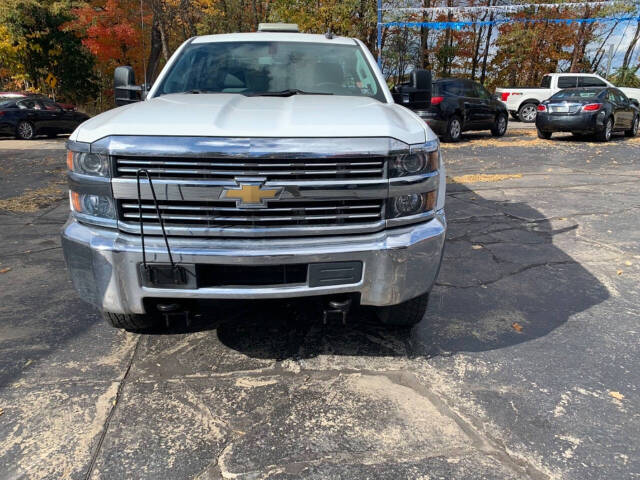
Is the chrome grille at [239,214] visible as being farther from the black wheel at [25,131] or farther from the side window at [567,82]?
the side window at [567,82]

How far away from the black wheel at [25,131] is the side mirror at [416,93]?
52.8 feet

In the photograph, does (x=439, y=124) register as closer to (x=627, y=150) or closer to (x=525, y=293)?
(x=627, y=150)

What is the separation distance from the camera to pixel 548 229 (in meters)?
5.95

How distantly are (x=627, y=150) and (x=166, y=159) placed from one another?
45.6 feet

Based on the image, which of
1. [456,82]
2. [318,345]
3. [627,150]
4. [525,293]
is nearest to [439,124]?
[456,82]

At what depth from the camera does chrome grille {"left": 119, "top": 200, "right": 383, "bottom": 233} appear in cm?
256

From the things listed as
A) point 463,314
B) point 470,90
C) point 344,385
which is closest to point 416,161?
point 344,385

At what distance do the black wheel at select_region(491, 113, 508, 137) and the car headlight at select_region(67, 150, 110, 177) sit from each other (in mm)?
15280

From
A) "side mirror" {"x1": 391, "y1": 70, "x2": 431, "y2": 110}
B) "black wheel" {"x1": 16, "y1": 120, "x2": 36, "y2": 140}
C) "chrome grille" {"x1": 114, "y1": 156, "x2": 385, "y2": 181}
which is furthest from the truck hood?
"black wheel" {"x1": 16, "y1": 120, "x2": 36, "y2": 140}

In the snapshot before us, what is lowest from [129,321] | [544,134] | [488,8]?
[544,134]

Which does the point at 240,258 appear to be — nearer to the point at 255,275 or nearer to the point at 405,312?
the point at 255,275

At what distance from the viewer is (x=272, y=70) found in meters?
4.16

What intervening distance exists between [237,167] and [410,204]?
94cm

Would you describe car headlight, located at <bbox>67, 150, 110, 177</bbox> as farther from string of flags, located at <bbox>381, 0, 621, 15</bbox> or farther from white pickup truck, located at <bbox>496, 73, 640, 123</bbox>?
string of flags, located at <bbox>381, 0, 621, 15</bbox>
